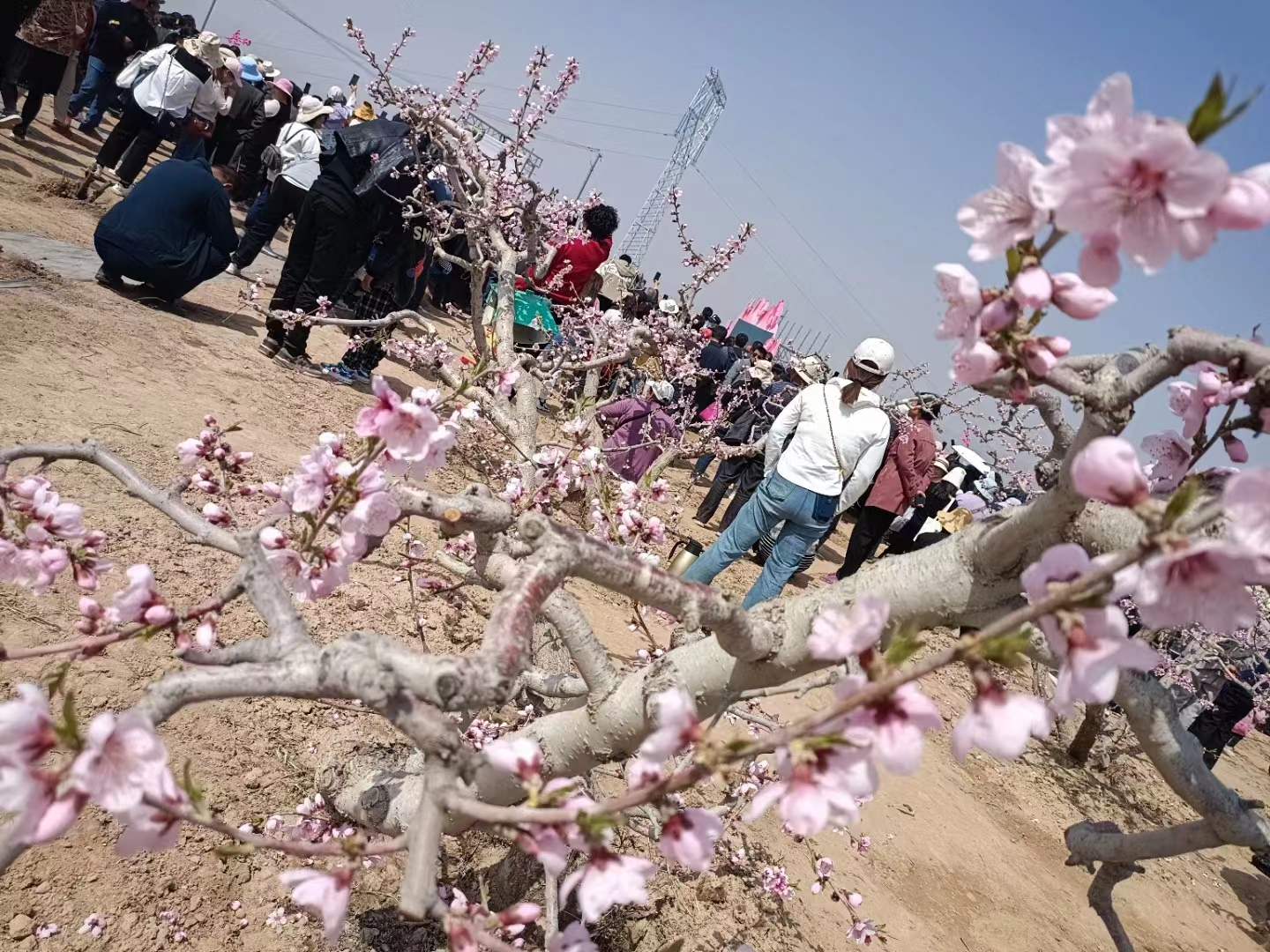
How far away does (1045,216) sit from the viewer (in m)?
0.84

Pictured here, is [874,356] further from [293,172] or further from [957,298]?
[293,172]

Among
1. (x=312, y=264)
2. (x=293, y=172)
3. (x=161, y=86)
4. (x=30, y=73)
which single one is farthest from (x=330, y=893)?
(x=30, y=73)

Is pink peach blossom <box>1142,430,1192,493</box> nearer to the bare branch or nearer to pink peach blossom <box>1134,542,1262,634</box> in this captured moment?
pink peach blossom <box>1134,542,1262,634</box>

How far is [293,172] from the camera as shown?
619 centimetres

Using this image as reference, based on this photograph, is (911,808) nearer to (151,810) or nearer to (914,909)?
(914,909)

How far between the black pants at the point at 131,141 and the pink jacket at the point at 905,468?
8.26 meters

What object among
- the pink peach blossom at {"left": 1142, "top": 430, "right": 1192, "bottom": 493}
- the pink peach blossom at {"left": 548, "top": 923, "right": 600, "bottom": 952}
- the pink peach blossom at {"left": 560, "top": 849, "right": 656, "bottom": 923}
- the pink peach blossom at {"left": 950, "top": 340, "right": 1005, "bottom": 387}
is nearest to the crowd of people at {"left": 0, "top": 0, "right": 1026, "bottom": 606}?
the pink peach blossom at {"left": 1142, "top": 430, "right": 1192, "bottom": 493}

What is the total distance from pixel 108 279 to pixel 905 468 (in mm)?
6809

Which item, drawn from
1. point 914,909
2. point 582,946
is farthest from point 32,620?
point 914,909

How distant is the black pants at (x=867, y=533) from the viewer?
714 centimetres

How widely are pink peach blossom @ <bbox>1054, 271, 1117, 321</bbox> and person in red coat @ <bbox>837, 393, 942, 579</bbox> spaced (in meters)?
6.03

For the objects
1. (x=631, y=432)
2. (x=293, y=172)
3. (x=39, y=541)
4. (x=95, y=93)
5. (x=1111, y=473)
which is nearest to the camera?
(x=1111, y=473)

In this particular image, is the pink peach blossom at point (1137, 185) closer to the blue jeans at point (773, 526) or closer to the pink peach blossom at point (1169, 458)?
the pink peach blossom at point (1169, 458)

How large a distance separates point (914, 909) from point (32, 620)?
3914 mm
